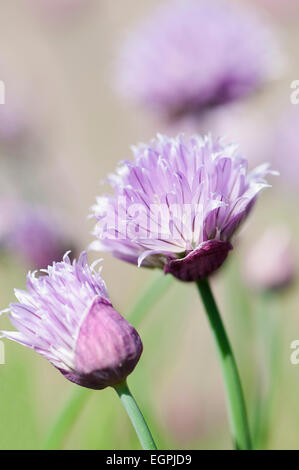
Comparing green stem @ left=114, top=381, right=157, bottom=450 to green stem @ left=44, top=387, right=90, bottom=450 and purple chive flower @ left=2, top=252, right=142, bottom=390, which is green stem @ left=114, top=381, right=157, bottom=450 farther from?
green stem @ left=44, top=387, right=90, bottom=450

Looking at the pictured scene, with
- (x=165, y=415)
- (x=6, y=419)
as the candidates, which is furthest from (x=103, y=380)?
(x=165, y=415)

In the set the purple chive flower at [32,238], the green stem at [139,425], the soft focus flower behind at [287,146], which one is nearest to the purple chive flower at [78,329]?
the green stem at [139,425]

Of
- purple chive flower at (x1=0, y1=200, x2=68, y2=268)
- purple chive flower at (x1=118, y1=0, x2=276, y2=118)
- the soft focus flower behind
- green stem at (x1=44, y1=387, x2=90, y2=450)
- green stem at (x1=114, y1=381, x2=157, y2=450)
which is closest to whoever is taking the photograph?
green stem at (x1=114, y1=381, x2=157, y2=450)

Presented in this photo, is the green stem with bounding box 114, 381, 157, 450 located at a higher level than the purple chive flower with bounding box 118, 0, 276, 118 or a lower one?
lower

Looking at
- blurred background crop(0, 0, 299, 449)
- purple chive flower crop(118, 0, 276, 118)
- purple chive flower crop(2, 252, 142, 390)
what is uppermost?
purple chive flower crop(118, 0, 276, 118)

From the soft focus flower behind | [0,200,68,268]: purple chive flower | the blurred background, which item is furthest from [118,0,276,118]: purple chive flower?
[0,200,68,268]: purple chive flower

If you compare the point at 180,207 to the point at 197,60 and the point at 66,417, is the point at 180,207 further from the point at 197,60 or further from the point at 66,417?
the point at 197,60

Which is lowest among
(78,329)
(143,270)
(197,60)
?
(143,270)

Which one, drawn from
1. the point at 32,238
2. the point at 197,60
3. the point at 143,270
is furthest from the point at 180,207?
the point at 143,270

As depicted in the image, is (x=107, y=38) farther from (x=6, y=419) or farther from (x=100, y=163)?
(x=6, y=419)
